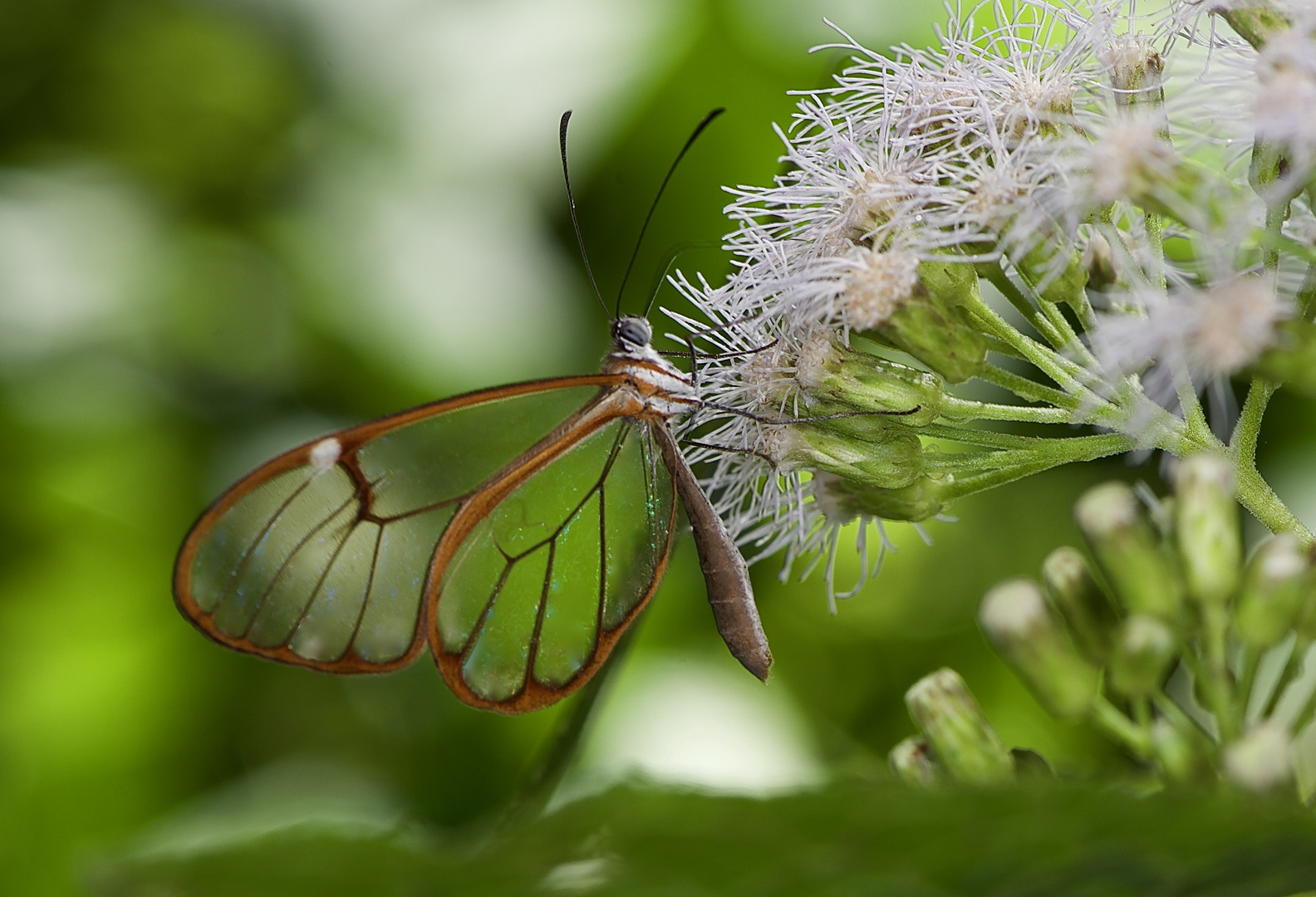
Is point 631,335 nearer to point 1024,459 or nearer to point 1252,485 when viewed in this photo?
point 1024,459

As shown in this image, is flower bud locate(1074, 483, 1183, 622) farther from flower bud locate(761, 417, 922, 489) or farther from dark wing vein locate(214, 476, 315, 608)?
dark wing vein locate(214, 476, 315, 608)

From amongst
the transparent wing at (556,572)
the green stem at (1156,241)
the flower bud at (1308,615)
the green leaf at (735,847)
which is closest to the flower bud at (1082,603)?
the flower bud at (1308,615)

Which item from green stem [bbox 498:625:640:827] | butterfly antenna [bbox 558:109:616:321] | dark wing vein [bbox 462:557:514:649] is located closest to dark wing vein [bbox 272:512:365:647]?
dark wing vein [bbox 462:557:514:649]

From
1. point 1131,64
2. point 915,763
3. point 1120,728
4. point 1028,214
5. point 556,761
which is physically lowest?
point 556,761

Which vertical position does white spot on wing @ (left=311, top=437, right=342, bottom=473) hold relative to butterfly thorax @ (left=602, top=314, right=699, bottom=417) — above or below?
below

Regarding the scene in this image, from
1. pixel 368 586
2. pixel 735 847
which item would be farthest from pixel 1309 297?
pixel 368 586

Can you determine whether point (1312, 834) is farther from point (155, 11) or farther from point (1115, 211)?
point (155, 11)

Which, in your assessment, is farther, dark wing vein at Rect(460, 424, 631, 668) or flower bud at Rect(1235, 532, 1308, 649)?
dark wing vein at Rect(460, 424, 631, 668)
